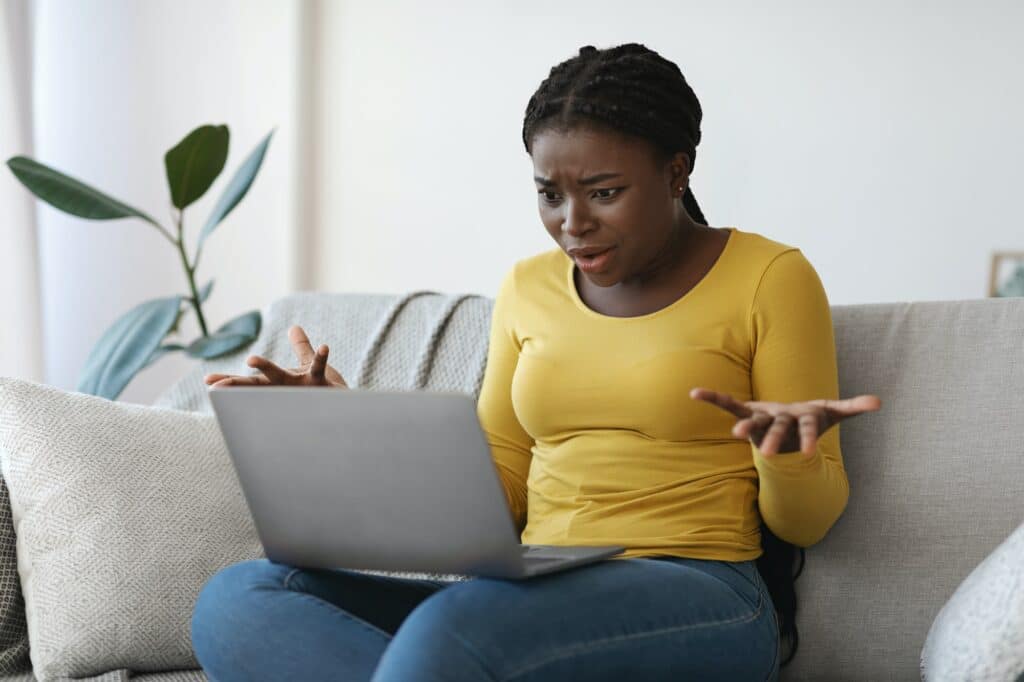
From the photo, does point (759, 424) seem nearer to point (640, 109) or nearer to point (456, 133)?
point (640, 109)

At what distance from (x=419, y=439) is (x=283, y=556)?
275mm

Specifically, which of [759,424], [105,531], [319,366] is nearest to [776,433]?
[759,424]

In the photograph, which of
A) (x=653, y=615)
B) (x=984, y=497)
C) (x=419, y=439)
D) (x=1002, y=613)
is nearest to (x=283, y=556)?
(x=419, y=439)

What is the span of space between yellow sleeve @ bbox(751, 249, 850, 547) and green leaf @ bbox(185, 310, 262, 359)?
928mm

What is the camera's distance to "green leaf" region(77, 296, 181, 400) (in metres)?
2.24

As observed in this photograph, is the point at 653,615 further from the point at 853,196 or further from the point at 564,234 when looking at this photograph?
the point at 853,196

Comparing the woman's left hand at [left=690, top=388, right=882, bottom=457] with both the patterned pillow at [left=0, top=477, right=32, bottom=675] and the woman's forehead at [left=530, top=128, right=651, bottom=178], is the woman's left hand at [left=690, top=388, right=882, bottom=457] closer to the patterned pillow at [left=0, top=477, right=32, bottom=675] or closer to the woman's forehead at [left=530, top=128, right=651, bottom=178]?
the woman's forehead at [left=530, top=128, right=651, bottom=178]

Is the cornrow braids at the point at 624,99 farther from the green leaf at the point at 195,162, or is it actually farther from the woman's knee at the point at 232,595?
the green leaf at the point at 195,162

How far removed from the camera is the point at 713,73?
2574 mm

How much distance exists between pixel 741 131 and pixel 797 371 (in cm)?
133

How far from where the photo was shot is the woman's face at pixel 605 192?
137 centimetres

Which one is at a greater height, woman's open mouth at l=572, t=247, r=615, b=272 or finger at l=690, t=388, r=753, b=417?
woman's open mouth at l=572, t=247, r=615, b=272

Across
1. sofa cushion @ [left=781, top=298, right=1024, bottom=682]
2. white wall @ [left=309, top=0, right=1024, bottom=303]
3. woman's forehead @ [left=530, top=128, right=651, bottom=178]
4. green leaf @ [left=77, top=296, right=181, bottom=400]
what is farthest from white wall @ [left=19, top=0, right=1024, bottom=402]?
woman's forehead @ [left=530, top=128, right=651, bottom=178]

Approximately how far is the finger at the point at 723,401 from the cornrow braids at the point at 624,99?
0.41 metres
